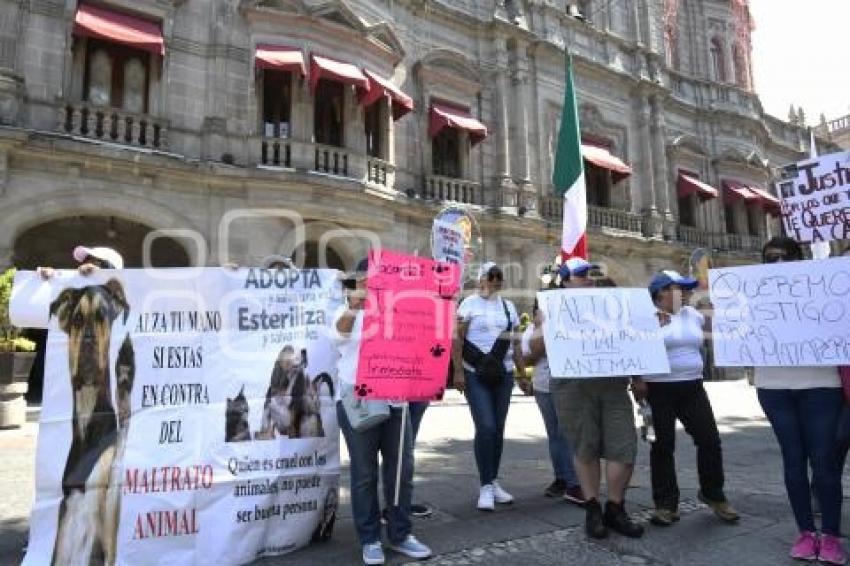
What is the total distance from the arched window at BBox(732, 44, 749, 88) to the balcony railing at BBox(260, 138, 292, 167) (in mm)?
20728

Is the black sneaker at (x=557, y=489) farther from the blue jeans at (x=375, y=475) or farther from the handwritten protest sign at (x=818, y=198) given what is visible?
the handwritten protest sign at (x=818, y=198)

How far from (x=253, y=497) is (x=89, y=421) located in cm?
101

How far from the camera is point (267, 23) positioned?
13.4 meters

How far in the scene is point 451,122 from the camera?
1596cm

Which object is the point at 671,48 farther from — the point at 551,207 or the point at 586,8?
the point at 551,207

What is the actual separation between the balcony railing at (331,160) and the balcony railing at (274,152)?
1.93 ft

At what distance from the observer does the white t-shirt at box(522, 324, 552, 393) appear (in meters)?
4.70

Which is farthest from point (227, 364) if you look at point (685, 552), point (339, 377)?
point (685, 552)

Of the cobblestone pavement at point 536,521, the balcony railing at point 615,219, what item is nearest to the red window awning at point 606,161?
the balcony railing at point 615,219

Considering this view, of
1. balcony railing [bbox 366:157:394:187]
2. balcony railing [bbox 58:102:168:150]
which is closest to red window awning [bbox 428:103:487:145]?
balcony railing [bbox 366:157:394:187]

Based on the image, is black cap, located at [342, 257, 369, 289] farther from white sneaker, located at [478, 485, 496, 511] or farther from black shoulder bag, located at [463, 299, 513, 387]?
white sneaker, located at [478, 485, 496, 511]

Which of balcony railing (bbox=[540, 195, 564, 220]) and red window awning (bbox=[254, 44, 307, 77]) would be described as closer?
red window awning (bbox=[254, 44, 307, 77])

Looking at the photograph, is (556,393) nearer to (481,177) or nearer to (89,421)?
(89,421)

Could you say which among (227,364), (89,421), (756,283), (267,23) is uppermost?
(267,23)
